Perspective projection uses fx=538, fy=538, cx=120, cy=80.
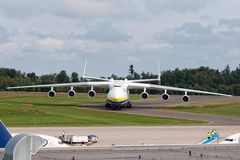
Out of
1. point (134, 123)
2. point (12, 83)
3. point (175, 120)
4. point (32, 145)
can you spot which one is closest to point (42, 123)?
point (134, 123)

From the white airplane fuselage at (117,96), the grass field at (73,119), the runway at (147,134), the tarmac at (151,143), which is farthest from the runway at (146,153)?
the white airplane fuselage at (117,96)

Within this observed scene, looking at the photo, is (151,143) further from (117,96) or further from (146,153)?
(117,96)

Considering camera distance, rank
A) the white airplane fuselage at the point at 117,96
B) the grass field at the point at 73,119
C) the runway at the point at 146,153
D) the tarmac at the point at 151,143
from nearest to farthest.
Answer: the runway at the point at 146,153 → the tarmac at the point at 151,143 → the grass field at the point at 73,119 → the white airplane fuselage at the point at 117,96

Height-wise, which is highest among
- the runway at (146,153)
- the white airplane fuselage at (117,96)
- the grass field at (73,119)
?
the white airplane fuselage at (117,96)

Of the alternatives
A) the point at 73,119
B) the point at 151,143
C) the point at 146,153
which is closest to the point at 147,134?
the point at 151,143

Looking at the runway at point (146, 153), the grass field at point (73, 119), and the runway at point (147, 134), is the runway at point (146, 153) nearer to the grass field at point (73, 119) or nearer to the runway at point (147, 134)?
the runway at point (147, 134)

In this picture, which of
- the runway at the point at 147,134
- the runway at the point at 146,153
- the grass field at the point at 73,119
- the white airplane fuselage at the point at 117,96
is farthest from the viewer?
the white airplane fuselage at the point at 117,96

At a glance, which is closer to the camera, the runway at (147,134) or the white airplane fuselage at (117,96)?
the runway at (147,134)

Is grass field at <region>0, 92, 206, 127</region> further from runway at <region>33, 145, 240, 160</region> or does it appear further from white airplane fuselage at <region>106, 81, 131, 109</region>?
runway at <region>33, 145, 240, 160</region>

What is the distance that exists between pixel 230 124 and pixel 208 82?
129 metres

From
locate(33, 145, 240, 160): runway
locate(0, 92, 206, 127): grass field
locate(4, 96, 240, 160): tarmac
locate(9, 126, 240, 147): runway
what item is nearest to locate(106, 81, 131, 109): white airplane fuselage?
locate(0, 92, 206, 127): grass field

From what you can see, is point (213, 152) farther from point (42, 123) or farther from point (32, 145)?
point (42, 123)

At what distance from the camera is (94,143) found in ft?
143

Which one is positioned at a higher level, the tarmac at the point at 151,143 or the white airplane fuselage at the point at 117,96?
the white airplane fuselage at the point at 117,96
